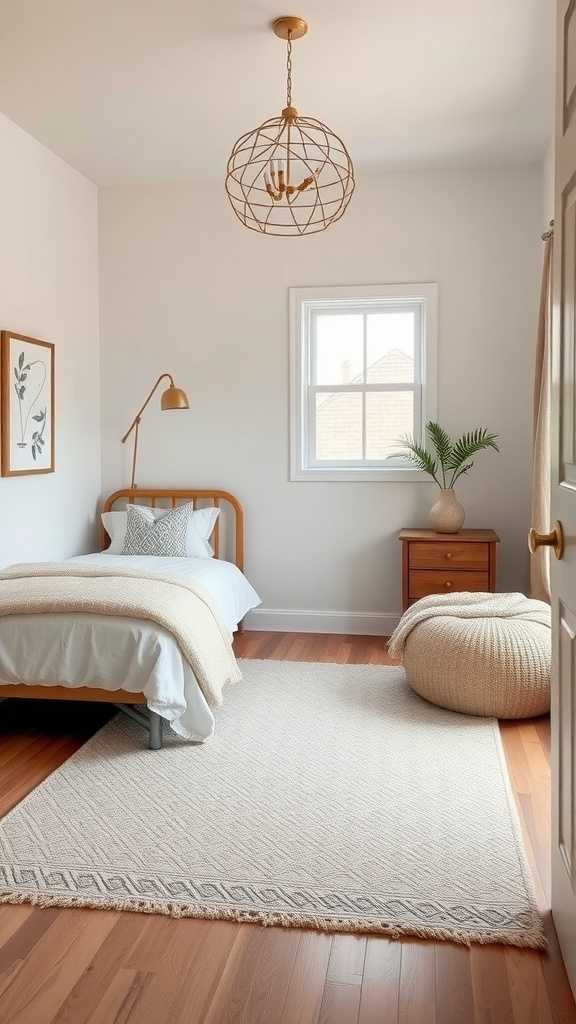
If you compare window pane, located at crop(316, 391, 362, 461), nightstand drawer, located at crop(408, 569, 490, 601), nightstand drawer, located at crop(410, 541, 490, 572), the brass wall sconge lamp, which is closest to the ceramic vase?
nightstand drawer, located at crop(410, 541, 490, 572)

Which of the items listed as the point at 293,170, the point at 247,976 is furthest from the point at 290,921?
the point at 293,170

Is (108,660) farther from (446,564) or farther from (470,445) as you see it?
(470,445)

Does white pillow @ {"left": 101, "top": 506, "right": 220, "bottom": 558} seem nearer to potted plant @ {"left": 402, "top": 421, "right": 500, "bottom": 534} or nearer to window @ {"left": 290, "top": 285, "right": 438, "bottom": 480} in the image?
window @ {"left": 290, "top": 285, "right": 438, "bottom": 480}

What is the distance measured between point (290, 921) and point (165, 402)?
3.35 meters

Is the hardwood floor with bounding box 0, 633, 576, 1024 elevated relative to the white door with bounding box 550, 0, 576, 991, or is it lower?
lower

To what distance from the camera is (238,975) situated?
6.12 ft

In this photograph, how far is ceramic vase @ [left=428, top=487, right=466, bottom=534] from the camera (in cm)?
475

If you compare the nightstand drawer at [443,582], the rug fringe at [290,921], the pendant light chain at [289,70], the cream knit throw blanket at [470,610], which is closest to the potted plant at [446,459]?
the nightstand drawer at [443,582]

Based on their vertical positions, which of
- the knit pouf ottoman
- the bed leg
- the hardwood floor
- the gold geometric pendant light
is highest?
the gold geometric pendant light

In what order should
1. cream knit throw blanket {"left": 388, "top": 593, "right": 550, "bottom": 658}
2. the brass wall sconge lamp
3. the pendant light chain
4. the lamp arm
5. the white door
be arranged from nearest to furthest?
the white door
the pendant light chain
cream knit throw blanket {"left": 388, "top": 593, "right": 550, "bottom": 658}
the brass wall sconge lamp
the lamp arm

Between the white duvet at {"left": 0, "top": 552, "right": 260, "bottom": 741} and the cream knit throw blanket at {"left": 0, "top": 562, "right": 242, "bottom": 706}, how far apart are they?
0.13 ft

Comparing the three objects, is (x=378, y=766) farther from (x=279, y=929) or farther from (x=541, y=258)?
(x=541, y=258)

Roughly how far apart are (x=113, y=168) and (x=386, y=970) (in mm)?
4599

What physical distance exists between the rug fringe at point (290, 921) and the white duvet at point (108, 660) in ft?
3.30
